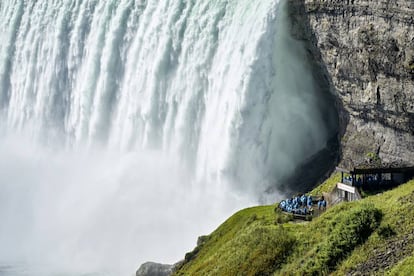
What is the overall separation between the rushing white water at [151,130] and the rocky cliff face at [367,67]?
2.80 metres

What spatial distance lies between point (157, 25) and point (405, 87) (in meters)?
19.4

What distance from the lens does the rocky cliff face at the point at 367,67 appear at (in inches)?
1475

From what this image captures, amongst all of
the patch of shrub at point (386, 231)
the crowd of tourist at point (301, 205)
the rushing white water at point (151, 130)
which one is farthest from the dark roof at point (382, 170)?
the rushing white water at point (151, 130)

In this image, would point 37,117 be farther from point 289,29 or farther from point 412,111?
point 412,111

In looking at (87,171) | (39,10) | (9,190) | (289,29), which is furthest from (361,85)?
(39,10)

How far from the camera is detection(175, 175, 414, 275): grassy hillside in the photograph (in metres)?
Result: 25.2

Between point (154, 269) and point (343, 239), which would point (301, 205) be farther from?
point (343, 239)

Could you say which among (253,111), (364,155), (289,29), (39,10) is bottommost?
(364,155)

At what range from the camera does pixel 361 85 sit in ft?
132

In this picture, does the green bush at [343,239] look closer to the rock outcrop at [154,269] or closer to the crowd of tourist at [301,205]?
the crowd of tourist at [301,205]

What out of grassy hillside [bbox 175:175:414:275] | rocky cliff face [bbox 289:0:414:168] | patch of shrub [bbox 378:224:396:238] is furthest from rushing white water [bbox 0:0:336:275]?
patch of shrub [bbox 378:224:396:238]

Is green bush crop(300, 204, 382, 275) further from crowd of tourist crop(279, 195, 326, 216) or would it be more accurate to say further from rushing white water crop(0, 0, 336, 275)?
rushing white water crop(0, 0, 336, 275)

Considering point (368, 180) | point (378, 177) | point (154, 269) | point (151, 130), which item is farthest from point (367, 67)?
point (151, 130)

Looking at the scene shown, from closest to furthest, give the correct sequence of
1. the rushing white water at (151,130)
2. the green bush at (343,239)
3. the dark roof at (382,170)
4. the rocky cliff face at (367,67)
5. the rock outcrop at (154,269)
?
the green bush at (343,239) → the dark roof at (382,170) → the rocky cliff face at (367,67) → the rock outcrop at (154,269) → the rushing white water at (151,130)
